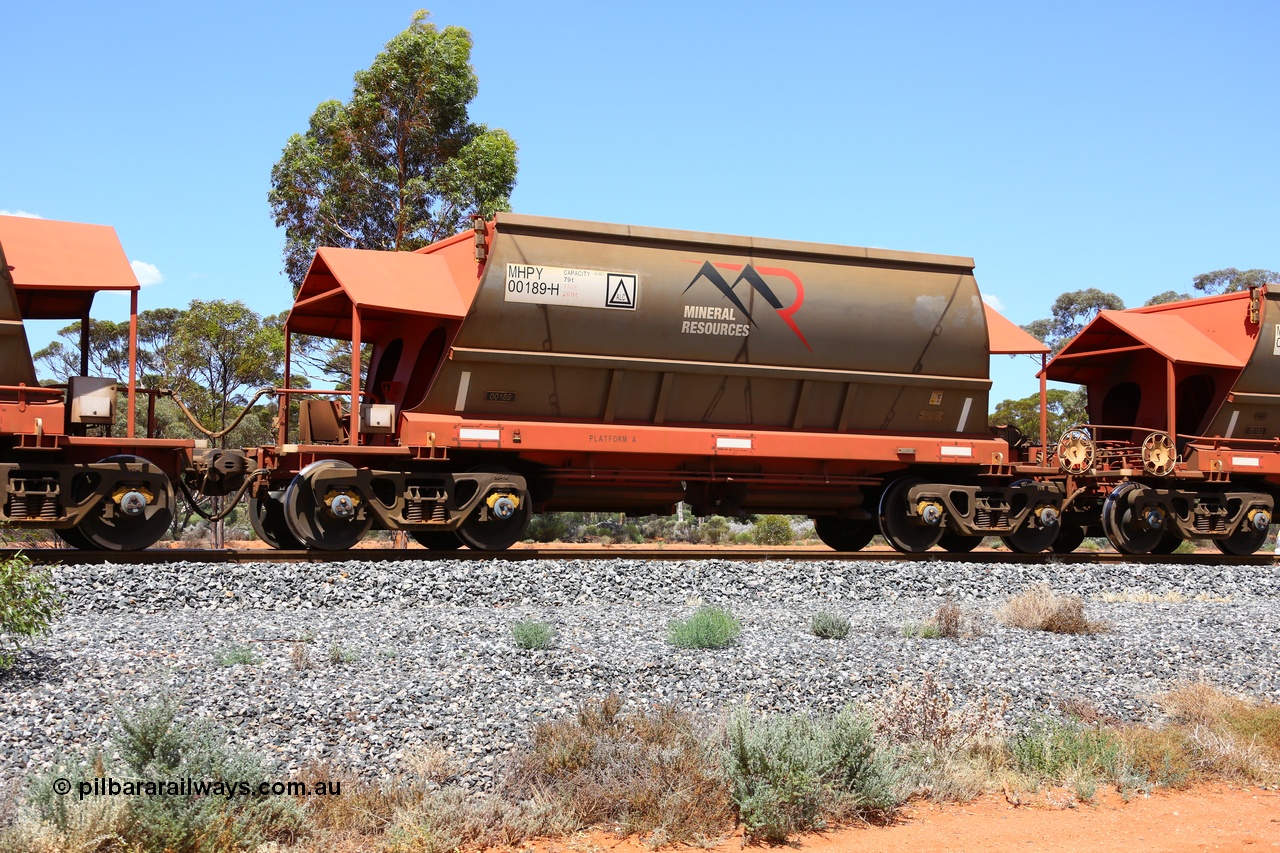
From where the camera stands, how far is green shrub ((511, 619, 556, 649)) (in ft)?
25.6

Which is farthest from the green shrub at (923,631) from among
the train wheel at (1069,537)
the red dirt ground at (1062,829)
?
the train wheel at (1069,537)

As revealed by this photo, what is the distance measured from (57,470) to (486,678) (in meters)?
6.55

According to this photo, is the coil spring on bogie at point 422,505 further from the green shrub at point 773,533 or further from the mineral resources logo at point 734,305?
the green shrub at point 773,533

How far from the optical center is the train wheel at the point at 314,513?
12.0 m

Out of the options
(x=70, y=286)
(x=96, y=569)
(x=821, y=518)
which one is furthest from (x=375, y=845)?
(x=821, y=518)

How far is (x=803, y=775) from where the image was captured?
5.58 meters

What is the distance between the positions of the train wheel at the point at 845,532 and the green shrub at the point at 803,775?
1005cm

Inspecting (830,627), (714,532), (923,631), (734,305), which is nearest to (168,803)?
(830,627)

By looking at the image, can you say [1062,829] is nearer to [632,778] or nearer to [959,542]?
[632,778]

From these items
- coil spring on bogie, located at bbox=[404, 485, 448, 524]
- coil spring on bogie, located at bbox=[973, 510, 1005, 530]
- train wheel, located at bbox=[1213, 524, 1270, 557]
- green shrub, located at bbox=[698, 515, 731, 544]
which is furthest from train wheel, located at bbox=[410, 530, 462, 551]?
green shrub, located at bbox=[698, 515, 731, 544]

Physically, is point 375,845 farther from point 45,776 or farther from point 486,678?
point 486,678

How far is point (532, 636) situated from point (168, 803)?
323 centimetres

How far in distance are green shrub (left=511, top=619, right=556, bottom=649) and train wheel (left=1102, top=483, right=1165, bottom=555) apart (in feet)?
36.2

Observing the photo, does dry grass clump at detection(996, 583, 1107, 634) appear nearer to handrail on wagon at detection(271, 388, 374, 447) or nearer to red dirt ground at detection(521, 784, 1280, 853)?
red dirt ground at detection(521, 784, 1280, 853)
